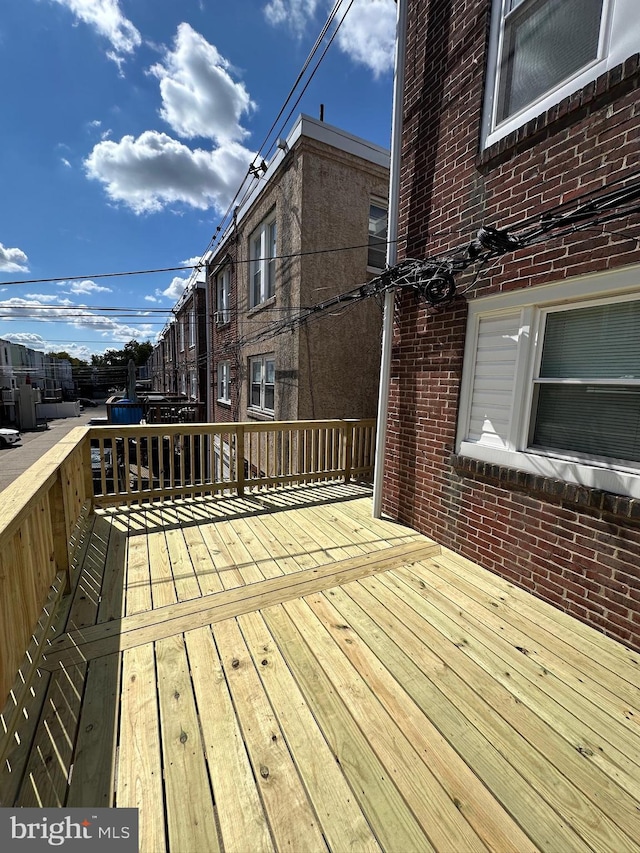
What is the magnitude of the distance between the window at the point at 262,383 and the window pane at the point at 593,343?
5.79m

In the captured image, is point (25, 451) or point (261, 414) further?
point (25, 451)

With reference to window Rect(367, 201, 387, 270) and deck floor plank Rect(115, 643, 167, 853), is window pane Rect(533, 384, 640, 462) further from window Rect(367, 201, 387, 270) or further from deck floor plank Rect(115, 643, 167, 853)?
window Rect(367, 201, 387, 270)

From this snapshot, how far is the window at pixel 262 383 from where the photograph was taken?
827 centimetres

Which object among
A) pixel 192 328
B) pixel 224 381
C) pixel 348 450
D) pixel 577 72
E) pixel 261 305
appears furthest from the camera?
pixel 192 328

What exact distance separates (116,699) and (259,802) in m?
0.91

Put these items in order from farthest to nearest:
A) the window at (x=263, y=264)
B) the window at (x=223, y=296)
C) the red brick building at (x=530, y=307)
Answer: the window at (x=223, y=296) < the window at (x=263, y=264) < the red brick building at (x=530, y=307)

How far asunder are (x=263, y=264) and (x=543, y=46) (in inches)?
252

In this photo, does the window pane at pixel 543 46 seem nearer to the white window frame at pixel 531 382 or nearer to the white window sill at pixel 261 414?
the white window frame at pixel 531 382

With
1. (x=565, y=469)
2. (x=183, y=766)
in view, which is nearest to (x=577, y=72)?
(x=565, y=469)

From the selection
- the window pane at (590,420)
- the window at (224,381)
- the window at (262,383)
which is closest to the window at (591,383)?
the window pane at (590,420)

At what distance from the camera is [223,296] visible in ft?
39.1

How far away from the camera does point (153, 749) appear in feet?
5.17

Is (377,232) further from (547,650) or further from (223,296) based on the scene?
(547,650)

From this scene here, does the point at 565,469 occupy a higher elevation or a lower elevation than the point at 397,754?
higher
